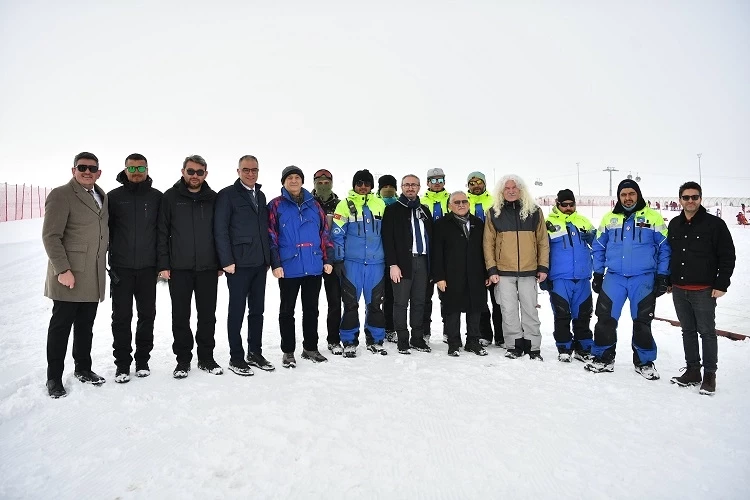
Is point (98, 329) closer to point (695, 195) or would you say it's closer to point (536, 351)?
point (536, 351)

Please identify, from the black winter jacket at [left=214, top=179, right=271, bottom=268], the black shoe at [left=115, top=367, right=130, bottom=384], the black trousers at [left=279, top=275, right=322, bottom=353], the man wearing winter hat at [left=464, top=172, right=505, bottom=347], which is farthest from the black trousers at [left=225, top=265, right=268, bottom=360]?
the man wearing winter hat at [left=464, top=172, right=505, bottom=347]

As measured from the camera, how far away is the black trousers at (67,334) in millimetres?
3627

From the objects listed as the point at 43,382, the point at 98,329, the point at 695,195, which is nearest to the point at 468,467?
the point at 695,195

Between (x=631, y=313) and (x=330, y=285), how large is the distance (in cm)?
324

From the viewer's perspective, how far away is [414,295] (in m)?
5.32

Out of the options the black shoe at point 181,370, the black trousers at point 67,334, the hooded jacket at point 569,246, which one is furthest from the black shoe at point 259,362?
the hooded jacket at point 569,246

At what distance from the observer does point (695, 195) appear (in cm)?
408

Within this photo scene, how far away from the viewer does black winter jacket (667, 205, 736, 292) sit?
3949 millimetres

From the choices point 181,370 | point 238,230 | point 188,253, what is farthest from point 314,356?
point 188,253

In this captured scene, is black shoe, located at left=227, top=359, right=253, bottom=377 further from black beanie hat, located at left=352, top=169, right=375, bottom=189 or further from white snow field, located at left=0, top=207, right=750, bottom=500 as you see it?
black beanie hat, located at left=352, top=169, right=375, bottom=189

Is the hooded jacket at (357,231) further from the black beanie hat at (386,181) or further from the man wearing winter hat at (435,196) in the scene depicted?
the man wearing winter hat at (435,196)

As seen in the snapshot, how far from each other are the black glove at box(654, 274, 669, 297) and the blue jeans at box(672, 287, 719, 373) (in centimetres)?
10

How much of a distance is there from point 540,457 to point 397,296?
2.79 meters

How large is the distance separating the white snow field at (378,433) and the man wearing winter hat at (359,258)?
0.53 m
